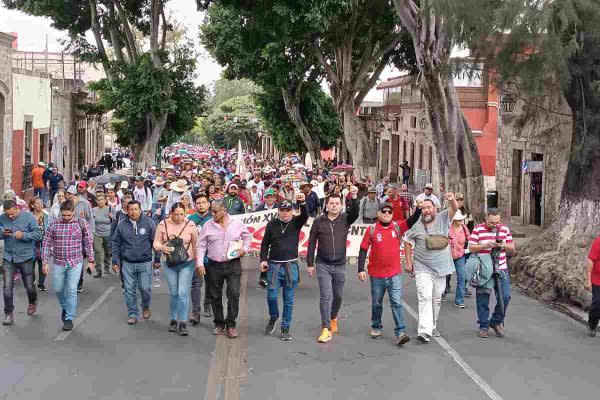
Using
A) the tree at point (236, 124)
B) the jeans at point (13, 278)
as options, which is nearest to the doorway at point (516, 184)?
the jeans at point (13, 278)

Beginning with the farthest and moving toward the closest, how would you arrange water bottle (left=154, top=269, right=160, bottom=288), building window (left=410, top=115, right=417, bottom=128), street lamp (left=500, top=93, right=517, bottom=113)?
building window (left=410, top=115, right=417, bottom=128) → street lamp (left=500, top=93, right=517, bottom=113) → water bottle (left=154, top=269, right=160, bottom=288)

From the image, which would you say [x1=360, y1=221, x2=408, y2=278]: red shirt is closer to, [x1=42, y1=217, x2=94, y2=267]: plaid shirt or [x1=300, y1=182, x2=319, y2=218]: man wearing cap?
[x1=42, y1=217, x2=94, y2=267]: plaid shirt

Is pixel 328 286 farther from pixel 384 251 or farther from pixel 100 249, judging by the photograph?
pixel 100 249

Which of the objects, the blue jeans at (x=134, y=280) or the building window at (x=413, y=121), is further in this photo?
the building window at (x=413, y=121)

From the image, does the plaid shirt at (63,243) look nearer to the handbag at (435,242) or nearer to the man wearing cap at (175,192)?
the handbag at (435,242)

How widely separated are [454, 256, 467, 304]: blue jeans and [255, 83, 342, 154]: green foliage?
97.4 ft

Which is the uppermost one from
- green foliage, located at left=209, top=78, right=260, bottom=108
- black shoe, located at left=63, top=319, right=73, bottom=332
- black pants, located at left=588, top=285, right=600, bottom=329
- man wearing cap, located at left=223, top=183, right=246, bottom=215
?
green foliage, located at left=209, top=78, right=260, bottom=108

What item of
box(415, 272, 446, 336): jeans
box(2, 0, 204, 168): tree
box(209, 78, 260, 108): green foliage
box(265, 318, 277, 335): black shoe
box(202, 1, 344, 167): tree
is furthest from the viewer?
box(209, 78, 260, 108): green foliage

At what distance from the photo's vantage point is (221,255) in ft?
35.7

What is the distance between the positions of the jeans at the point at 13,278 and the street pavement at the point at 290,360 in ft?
0.87

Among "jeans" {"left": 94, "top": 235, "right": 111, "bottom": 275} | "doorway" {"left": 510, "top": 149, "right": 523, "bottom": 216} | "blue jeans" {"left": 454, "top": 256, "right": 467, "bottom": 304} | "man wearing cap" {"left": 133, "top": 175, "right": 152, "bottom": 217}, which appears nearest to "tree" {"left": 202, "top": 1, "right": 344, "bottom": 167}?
"doorway" {"left": 510, "top": 149, "right": 523, "bottom": 216}

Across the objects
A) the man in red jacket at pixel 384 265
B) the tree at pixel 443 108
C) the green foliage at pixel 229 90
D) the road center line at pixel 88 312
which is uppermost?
the green foliage at pixel 229 90

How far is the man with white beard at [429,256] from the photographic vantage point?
35.8 feet

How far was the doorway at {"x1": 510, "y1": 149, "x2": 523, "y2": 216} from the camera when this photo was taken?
30.2m
